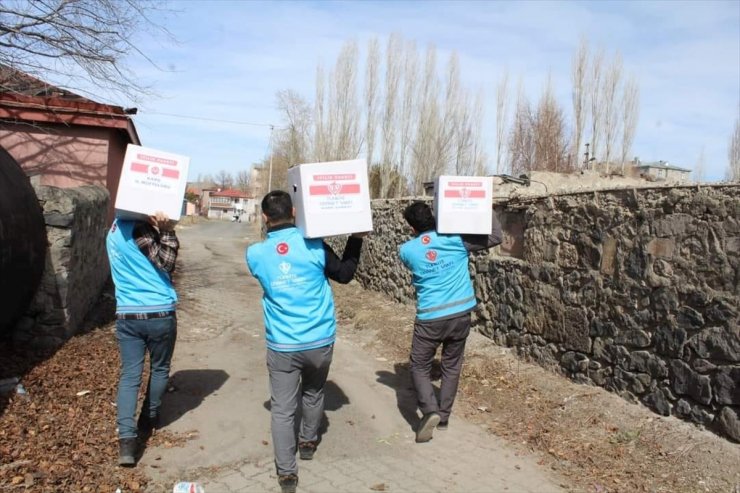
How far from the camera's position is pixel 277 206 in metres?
3.91

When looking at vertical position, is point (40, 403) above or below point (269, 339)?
below

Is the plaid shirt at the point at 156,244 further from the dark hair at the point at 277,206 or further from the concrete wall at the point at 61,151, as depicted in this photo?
the concrete wall at the point at 61,151

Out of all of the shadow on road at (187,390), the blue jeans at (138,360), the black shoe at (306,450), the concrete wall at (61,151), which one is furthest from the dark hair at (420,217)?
the concrete wall at (61,151)

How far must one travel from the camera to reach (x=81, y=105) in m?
10.4

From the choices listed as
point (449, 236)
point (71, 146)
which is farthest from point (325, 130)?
point (449, 236)

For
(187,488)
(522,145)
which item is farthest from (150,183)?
(522,145)

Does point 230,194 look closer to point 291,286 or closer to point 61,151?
point 61,151

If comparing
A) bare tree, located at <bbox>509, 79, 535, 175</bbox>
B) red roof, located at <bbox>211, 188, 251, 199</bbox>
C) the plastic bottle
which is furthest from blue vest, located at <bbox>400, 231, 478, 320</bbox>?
red roof, located at <bbox>211, 188, 251, 199</bbox>

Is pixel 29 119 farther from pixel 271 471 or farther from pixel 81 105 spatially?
pixel 271 471

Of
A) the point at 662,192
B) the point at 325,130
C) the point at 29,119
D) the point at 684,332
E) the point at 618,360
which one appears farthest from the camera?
the point at 325,130

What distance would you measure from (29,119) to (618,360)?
33.4 feet

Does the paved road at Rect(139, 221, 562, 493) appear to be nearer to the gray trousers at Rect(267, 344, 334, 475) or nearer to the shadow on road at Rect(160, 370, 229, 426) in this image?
the shadow on road at Rect(160, 370, 229, 426)

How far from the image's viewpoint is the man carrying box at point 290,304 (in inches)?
151

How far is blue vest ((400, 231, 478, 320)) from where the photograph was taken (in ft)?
15.8
